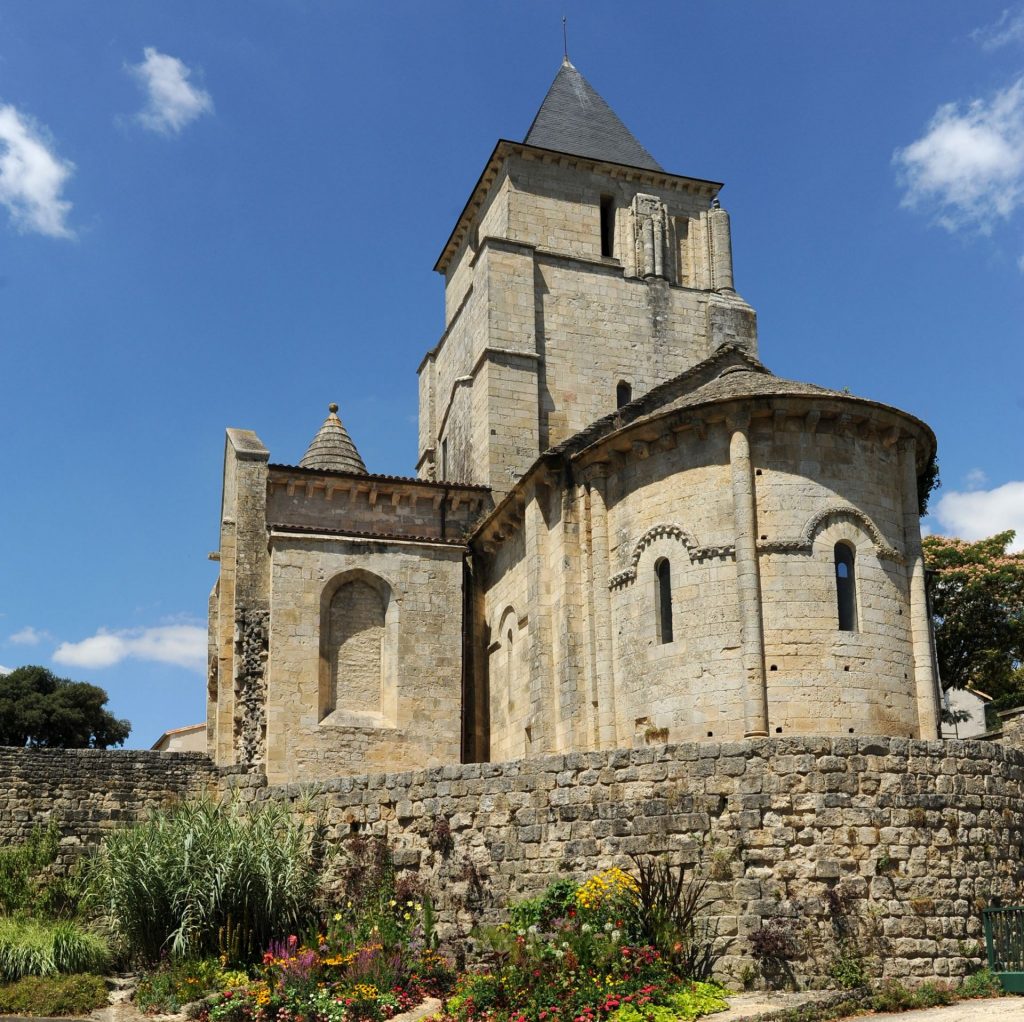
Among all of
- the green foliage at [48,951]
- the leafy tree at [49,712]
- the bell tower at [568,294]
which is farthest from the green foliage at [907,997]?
the leafy tree at [49,712]

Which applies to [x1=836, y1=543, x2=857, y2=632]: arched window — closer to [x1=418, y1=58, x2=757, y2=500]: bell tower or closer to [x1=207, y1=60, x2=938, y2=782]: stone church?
[x1=207, y1=60, x2=938, y2=782]: stone church

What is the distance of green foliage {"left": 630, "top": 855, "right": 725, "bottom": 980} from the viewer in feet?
40.8

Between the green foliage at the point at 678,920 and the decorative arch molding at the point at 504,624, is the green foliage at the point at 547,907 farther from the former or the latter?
the decorative arch molding at the point at 504,624

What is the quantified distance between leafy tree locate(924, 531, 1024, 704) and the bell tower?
784 cm

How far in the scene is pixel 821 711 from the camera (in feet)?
55.4

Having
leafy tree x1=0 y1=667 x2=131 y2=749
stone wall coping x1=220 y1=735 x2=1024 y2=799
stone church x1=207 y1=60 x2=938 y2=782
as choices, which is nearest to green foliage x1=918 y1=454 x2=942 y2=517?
stone church x1=207 y1=60 x2=938 y2=782

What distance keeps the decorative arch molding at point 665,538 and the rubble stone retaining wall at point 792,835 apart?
4995 mm

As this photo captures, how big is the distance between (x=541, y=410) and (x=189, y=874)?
14431 mm

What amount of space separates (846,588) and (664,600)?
2673 millimetres

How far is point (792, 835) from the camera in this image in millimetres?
12922

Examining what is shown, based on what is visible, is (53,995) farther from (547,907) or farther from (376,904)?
(547,907)

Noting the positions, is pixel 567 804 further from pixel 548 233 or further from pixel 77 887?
pixel 548 233

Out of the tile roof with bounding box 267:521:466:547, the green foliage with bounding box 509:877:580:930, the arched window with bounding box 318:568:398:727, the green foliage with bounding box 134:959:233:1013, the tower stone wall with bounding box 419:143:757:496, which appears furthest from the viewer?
the tower stone wall with bounding box 419:143:757:496

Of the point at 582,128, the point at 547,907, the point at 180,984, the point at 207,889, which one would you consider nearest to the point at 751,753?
the point at 547,907
